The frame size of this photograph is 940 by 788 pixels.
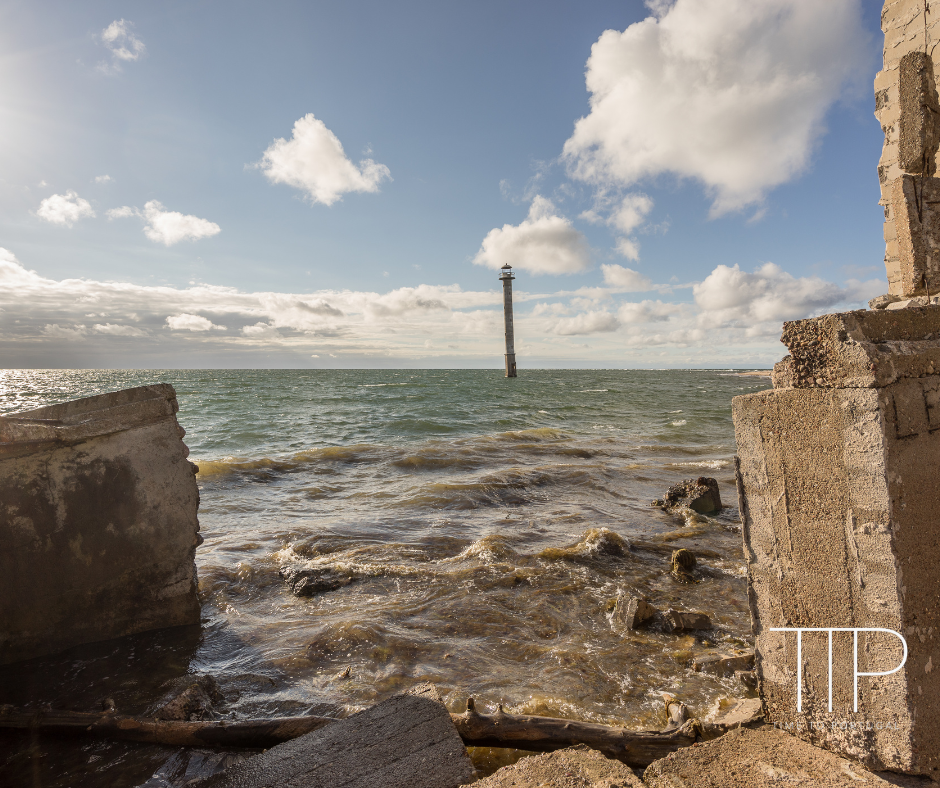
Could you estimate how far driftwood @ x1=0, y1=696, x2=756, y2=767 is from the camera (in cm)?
245

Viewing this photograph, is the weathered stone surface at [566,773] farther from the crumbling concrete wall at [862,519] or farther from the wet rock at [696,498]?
the wet rock at [696,498]

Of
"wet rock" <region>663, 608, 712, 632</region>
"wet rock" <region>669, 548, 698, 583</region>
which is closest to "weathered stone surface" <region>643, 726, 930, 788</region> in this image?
"wet rock" <region>663, 608, 712, 632</region>

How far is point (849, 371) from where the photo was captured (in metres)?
2.02

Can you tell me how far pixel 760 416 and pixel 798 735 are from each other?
149 cm

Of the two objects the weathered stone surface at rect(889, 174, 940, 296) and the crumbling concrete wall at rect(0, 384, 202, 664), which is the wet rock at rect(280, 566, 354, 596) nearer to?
the crumbling concrete wall at rect(0, 384, 202, 664)

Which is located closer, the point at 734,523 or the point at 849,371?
the point at 849,371

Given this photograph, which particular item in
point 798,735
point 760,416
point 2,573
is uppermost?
point 760,416

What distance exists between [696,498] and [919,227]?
17.4 ft

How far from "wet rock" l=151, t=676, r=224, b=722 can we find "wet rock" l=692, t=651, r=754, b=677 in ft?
10.6

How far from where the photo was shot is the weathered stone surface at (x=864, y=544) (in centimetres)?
199

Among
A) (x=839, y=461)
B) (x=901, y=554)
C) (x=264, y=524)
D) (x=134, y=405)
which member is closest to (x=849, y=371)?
(x=839, y=461)

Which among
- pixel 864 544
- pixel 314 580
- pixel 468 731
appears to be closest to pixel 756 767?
pixel 864 544

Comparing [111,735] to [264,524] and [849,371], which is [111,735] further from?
[264,524]

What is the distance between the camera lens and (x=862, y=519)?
6.66ft
